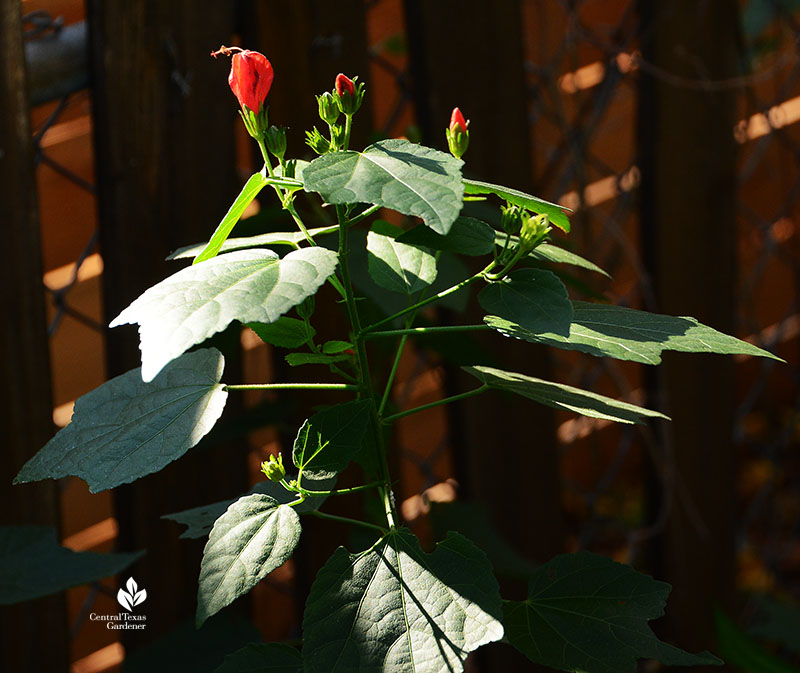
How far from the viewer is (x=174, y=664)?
100cm

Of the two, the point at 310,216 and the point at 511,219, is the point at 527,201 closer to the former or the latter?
the point at 511,219

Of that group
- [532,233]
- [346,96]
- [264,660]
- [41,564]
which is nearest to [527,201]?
[532,233]

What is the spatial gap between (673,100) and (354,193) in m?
1.41

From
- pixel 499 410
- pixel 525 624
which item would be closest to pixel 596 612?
pixel 525 624

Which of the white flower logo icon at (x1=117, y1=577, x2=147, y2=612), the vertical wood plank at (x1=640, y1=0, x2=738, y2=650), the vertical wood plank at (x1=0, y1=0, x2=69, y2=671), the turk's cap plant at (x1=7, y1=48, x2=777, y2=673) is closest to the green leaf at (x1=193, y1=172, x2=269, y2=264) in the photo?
the turk's cap plant at (x1=7, y1=48, x2=777, y2=673)

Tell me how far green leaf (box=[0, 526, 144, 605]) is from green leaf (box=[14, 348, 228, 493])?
11.4 inches

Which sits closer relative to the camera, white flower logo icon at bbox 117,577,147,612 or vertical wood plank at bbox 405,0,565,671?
white flower logo icon at bbox 117,577,147,612

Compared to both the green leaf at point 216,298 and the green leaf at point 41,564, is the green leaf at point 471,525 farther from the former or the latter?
the green leaf at point 216,298

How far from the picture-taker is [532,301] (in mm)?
534

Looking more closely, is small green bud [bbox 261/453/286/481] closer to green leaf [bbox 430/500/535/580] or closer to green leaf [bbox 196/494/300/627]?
green leaf [bbox 196/494/300/627]

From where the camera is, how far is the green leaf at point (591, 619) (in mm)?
590

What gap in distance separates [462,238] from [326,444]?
172 millimetres

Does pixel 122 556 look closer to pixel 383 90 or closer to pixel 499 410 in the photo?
pixel 499 410

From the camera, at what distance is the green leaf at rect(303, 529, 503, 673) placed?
20.2 inches
